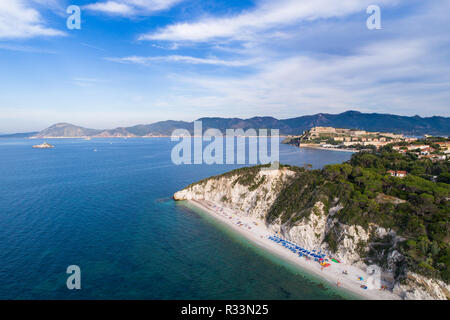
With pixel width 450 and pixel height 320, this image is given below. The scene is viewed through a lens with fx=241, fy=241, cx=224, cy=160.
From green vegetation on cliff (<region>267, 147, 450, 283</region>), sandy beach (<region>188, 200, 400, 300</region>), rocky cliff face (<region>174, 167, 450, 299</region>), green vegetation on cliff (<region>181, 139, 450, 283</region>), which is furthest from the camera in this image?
sandy beach (<region>188, 200, 400, 300</region>)

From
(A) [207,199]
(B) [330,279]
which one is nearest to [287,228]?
(B) [330,279]

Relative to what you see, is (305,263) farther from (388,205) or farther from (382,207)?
(388,205)

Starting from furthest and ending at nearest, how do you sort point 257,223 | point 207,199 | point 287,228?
point 207,199 → point 257,223 → point 287,228

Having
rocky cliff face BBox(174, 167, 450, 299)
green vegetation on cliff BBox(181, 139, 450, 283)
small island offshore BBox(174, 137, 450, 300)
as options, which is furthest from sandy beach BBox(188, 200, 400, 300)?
green vegetation on cliff BBox(181, 139, 450, 283)

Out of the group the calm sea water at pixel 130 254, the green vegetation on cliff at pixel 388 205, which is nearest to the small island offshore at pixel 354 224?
the green vegetation on cliff at pixel 388 205

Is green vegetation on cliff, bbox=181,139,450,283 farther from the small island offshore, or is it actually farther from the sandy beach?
the sandy beach

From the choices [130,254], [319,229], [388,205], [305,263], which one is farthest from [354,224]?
[130,254]
